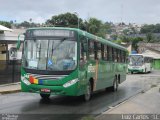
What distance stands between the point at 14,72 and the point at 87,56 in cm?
1045

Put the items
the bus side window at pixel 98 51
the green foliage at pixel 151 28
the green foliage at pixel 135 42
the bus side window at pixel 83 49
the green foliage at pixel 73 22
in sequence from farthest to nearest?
1. the green foliage at pixel 151 28
2. the green foliage at pixel 135 42
3. the green foliage at pixel 73 22
4. the bus side window at pixel 98 51
5. the bus side window at pixel 83 49

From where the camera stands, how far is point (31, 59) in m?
15.6

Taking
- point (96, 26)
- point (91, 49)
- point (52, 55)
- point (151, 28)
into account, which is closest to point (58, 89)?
point (52, 55)

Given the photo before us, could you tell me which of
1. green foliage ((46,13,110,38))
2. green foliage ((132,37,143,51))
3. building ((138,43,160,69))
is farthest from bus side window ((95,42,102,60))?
green foliage ((132,37,143,51))

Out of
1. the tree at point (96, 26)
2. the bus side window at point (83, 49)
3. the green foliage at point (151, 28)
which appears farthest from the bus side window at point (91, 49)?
the green foliage at point (151, 28)

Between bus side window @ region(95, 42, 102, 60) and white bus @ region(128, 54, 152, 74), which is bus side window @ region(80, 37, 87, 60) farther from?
white bus @ region(128, 54, 152, 74)

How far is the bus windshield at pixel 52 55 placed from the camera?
50.0 ft

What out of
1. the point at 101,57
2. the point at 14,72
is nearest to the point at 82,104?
the point at 101,57

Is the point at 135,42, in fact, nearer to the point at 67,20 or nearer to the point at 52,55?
the point at 67,20

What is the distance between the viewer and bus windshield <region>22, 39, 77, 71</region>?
1523cm

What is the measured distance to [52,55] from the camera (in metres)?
15.3

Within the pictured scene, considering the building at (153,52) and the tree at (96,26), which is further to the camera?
the building at (153,52)

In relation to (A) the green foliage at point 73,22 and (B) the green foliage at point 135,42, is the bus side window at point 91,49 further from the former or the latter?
(B) the green foliage at point 135,42

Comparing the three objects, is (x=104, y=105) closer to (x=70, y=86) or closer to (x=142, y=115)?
(x=70, y=86)
